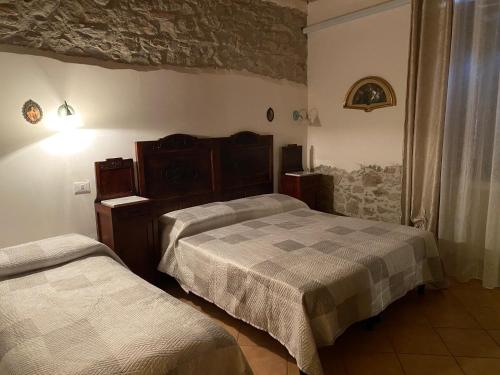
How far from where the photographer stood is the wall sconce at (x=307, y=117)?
421cm

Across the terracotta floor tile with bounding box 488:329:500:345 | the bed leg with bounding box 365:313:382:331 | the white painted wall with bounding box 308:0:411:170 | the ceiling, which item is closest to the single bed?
the bed leg with bounding box 365:313:382:331

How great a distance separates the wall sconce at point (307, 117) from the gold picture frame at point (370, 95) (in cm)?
44

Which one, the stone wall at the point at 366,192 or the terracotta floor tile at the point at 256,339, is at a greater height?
the stone wall at the point at 366,192

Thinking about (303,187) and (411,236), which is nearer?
(411,236)

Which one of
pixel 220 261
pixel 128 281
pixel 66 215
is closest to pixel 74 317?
pixel 128 281

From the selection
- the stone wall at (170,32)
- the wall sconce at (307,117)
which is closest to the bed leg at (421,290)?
the wall sconce at (307,117)

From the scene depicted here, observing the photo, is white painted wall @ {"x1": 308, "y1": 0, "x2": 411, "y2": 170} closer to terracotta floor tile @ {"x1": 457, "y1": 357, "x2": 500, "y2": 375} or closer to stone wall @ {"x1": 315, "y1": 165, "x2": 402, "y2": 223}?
stone wall @ {"x1": 315, "y1": 165, "x2": 402, "y2": 223}

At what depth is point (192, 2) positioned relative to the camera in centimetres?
321

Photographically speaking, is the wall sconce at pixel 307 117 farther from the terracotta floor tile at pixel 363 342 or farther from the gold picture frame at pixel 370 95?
the terracotta floor tile at pixel 363 342

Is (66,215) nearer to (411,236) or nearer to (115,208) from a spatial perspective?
(115,208)

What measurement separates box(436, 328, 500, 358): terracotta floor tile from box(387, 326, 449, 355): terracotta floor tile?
0.18ft

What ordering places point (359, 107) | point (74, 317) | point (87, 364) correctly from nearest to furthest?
point (87, 364), point (74, 317), point (359, 107)

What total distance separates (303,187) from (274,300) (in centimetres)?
215

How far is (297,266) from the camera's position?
205 centimetres
